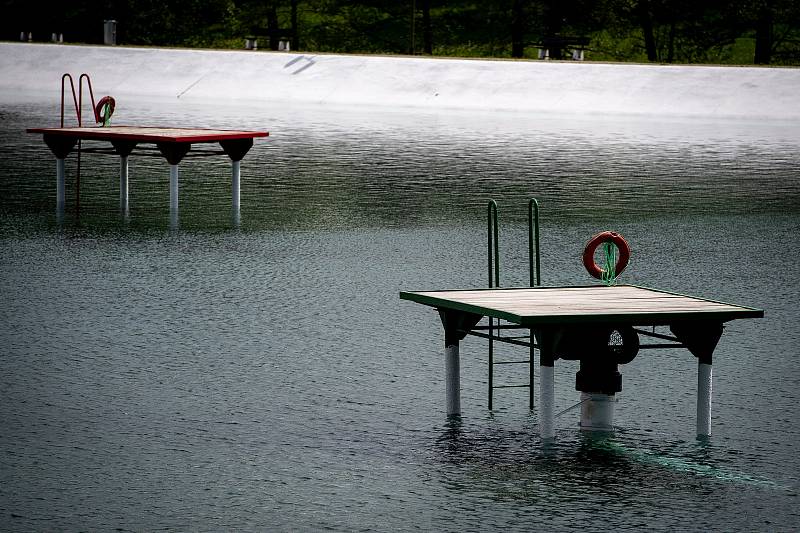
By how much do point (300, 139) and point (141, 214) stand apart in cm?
1299

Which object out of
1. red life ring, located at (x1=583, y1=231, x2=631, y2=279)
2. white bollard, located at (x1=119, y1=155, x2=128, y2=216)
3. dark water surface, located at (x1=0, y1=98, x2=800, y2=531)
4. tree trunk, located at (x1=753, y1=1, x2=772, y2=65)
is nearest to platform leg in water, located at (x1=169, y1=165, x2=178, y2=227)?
dark water surface, located at (x1=0, y1=98, x2=800, y2=531)

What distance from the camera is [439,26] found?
88.0 meters

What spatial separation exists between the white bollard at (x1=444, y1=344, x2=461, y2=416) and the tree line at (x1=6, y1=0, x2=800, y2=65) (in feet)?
182

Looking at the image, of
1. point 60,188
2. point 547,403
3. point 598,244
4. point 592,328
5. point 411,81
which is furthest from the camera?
point 411,81

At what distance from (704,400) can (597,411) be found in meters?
0.55

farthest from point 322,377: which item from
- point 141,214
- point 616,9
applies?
point 616,9

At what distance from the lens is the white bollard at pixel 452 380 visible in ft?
26.5

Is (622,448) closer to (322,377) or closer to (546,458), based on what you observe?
(546,458)

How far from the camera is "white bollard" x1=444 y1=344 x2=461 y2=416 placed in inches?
318

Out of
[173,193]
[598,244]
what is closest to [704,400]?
[598,244]

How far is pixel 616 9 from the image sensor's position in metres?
66.8

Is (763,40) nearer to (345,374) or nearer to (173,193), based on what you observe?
(173,193)

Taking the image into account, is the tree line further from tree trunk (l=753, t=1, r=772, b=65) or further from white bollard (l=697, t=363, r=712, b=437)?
white bollard (l=697, t=363, r=712, b=437)

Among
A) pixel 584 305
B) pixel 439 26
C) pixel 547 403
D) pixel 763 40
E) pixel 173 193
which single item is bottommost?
A: pixel 547 403
